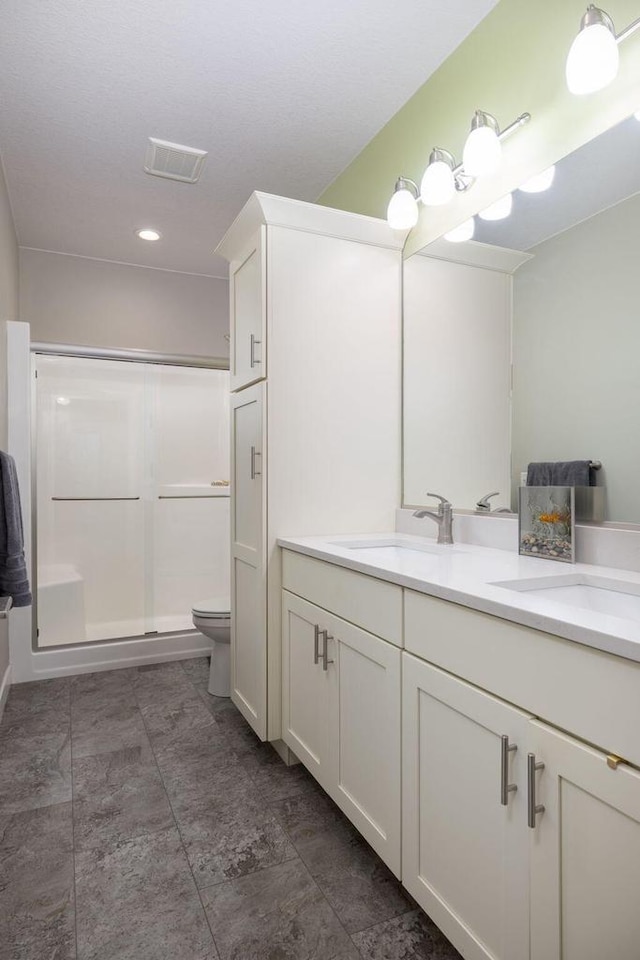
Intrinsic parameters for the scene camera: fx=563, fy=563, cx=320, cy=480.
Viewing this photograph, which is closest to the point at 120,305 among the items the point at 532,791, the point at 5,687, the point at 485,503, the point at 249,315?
the point at 249,315

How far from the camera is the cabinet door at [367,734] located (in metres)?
1.37

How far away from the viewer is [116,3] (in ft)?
5.70

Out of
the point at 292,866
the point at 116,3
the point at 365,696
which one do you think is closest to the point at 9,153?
the point at 116,3

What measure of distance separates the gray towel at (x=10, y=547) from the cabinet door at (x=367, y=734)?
102 centimetres

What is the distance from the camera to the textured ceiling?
1788 mm

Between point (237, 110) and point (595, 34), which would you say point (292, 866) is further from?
point (237, 110)

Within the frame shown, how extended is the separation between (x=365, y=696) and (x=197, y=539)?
2.61m

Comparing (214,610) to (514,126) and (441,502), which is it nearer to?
(441,502)

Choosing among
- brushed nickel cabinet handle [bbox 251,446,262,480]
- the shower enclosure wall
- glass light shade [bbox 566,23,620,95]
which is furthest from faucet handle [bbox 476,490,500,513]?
the shower enclosure wall

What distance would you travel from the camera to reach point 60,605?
3400mm

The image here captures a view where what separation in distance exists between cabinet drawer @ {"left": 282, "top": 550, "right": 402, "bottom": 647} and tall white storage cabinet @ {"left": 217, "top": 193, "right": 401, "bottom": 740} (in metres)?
0.16

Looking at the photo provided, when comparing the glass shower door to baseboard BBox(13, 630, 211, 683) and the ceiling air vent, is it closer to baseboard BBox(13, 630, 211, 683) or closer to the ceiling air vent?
baseboard BBox(13, 630, 211, 683)

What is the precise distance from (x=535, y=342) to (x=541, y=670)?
1084 millimetres

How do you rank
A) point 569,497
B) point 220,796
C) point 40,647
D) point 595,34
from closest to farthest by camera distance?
1. point 595,34
2. point 569,497
3. point 220,796
4. point 40,647
